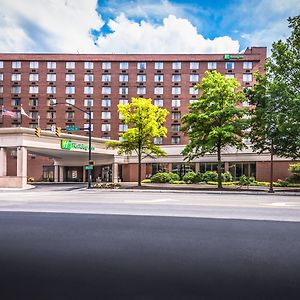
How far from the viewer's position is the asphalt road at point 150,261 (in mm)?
4180

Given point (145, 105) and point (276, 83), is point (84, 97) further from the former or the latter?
point (276, 83)

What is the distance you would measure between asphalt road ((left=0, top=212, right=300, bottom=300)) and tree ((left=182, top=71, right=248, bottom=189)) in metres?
17.6

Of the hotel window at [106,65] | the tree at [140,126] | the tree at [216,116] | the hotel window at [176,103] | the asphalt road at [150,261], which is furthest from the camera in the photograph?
the hotel window at [106,65]

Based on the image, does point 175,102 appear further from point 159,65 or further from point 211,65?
point 211,65

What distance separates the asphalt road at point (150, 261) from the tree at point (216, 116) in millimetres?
17628

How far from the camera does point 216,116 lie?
26.5 meters

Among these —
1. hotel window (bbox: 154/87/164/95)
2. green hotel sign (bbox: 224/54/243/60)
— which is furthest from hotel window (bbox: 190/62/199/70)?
hotel window (bbox: 154/87/164/95)

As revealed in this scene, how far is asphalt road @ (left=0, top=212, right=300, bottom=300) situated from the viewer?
4180 millimetres

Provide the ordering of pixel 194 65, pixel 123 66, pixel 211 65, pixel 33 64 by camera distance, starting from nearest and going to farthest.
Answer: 1. pixel 211 65
2. pixel 194 65
3. pixel 33 64
4. pixel 123 66

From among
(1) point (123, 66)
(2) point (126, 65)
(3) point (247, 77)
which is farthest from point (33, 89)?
(3) point (247, 77)

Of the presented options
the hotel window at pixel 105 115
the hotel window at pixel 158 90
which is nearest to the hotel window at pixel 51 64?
the hotel window at pixel 105 115

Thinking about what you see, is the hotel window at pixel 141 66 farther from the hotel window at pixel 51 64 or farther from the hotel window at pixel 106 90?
the hotel window at pixel 51 64

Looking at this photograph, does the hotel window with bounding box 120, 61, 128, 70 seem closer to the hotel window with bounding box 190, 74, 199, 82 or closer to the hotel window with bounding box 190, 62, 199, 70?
the hotel window with bounding box 190, 62, 199, 70

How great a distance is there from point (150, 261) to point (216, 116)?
2232 centimetres
